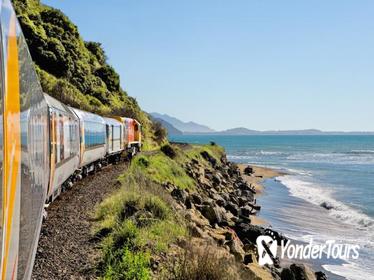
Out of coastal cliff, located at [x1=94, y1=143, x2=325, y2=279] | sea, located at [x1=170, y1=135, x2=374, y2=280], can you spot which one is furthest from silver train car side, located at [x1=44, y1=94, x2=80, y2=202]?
sea, located at [x1=170, y1=135, x2=374, y2=280]

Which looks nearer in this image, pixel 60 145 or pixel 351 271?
pixel 60 145

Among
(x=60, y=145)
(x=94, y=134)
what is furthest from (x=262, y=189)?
(x=60, y=145)

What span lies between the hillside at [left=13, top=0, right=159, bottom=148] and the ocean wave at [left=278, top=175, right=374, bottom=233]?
1836 cm

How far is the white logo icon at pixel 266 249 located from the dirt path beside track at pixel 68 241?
598 centimetres

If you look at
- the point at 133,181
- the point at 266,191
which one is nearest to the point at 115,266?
the point at 133,181

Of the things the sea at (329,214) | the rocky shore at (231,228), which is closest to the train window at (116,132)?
the rocky shore at (231,228)

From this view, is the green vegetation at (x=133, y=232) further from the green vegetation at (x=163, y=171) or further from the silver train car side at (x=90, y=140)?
the green vegetation at (x=163, y=171)

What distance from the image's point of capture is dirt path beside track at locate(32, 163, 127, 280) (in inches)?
345

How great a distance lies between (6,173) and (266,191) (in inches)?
1783

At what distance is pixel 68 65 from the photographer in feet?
188

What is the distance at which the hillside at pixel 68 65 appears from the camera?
172 ft

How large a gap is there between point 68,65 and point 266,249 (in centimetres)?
4291

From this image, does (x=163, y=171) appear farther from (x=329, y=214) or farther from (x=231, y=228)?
(x=329, y=214)

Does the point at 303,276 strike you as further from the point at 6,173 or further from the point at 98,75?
the point at 98,75
